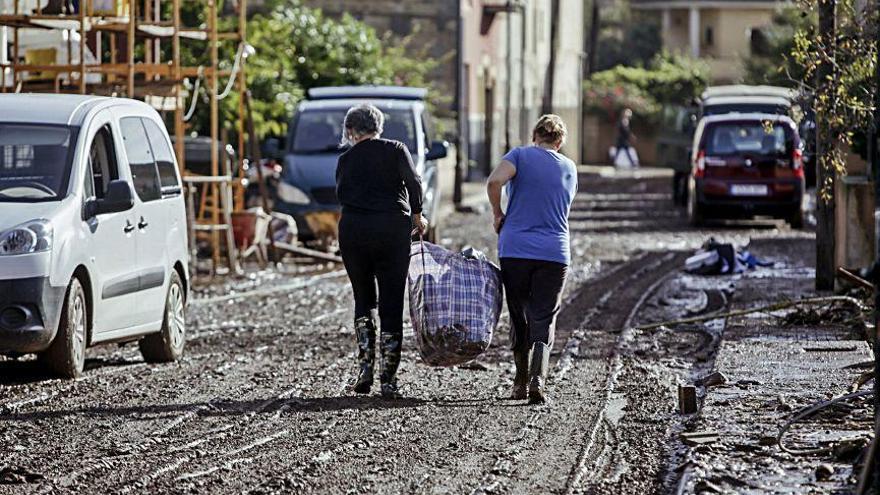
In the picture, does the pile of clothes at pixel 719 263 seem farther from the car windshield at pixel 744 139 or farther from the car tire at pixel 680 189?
the car tire at pixel 680 189

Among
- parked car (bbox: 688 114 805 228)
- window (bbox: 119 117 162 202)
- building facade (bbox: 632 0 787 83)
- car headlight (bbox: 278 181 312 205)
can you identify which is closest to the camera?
window (bbox: 119 117 162 202)

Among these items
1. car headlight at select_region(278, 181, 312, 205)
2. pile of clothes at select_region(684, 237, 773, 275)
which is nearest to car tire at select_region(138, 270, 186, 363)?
pile of clothes at select_region(684, 237, 773, 275)

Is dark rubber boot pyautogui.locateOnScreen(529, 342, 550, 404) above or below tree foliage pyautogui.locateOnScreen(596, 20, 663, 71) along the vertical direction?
below

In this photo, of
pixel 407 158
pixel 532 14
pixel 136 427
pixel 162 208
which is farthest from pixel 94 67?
pixel 532 14

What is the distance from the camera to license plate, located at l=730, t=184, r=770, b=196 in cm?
2959

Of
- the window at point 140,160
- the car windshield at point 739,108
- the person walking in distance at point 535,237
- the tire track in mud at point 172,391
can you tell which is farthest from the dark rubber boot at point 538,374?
the car windshield at point 739,108

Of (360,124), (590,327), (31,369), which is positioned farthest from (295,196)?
(360,124)

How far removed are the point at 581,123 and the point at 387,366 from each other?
185 ft

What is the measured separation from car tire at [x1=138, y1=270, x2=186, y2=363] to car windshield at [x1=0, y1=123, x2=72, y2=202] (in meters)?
1.49

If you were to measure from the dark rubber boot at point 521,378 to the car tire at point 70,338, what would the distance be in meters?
2.76

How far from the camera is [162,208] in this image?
13570 millimetres

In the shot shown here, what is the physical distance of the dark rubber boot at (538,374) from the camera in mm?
10922

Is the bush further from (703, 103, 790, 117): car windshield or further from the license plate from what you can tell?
the license plate

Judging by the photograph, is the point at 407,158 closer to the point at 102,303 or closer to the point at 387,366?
the point at 387,366
